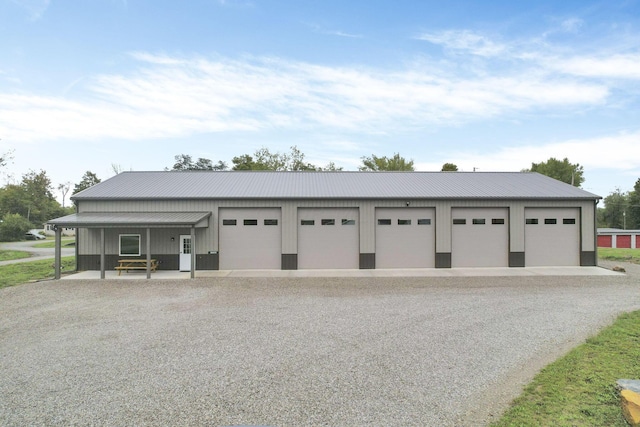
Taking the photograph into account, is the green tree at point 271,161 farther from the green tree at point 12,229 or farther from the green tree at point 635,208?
the green tree at point 635,208

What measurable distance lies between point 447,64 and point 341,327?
15977mm

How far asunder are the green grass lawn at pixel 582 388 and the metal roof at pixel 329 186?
38.5ft

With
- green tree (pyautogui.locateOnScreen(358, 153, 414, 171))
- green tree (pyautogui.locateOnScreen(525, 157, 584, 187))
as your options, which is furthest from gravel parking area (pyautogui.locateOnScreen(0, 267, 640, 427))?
green tree (pyautogui.locateOnScreen(525, 157, 584, 187))

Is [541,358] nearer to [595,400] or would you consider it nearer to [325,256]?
[595,400]

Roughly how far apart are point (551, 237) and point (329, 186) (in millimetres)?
11648

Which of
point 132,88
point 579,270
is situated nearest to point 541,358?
point 579,270

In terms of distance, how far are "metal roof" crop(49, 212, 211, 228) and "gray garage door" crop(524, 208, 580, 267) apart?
1605cm

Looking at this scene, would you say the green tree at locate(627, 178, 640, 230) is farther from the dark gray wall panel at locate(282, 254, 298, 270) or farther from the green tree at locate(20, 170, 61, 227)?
the green tree at locate(20, 170, 61, 227)

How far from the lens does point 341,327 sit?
307 inches

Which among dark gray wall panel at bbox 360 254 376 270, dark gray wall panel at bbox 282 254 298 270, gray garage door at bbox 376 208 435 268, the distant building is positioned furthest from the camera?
the distant building

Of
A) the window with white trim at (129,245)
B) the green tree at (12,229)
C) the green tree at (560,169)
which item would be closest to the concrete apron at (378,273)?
the window with white trim at (129,245)

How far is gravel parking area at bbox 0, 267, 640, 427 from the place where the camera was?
4.32 meters

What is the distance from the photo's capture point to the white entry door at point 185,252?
1655cm

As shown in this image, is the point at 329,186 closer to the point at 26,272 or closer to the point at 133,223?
the point at 133,223
